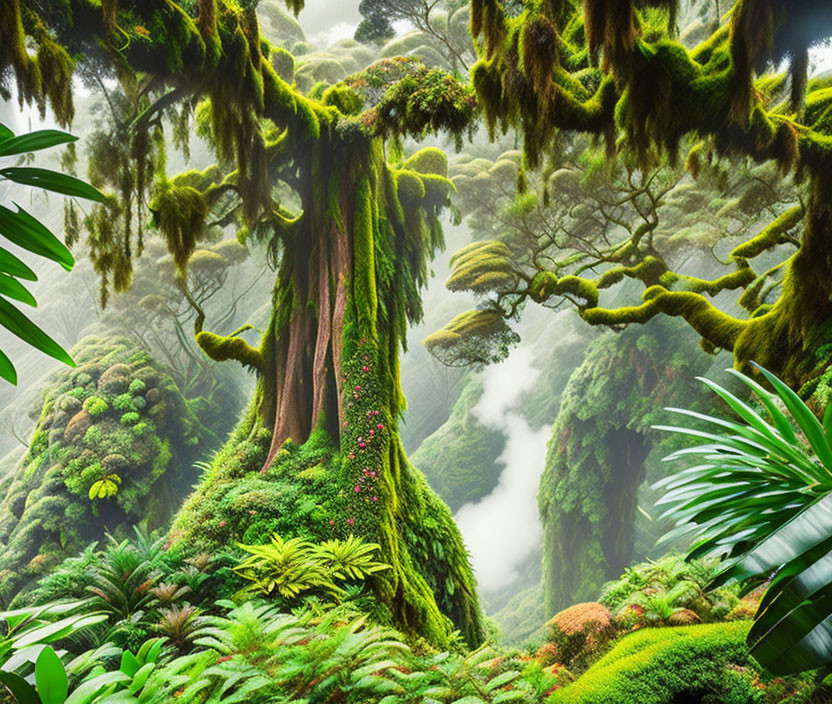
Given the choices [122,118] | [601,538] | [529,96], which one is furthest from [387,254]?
[601,538]

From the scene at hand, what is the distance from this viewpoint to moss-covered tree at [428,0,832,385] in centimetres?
308

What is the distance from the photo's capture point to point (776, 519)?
1.55 m

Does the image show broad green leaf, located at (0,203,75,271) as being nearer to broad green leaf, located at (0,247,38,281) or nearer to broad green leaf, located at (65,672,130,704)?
broad green leaf, located at (0,247,38,281)

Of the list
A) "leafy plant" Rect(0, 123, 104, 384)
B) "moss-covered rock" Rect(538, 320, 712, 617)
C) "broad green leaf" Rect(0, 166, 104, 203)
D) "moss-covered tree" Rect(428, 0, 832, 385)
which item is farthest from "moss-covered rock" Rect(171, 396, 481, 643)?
"moss-covered rock" Rect(538, 320, 712, 617)

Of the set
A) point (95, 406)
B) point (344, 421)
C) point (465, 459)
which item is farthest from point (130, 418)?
point (465, 459)

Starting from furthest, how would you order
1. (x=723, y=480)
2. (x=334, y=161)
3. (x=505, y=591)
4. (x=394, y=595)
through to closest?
(x=505, y=591) → (x=334, y=161) → (x=394, y=595) → (x=723, y=480)

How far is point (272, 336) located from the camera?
6523 mm

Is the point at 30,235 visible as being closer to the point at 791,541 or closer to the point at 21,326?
the point at 21,326

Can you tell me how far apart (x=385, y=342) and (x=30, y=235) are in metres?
4.82

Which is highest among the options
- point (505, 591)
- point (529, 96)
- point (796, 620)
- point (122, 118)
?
point (122, 118)

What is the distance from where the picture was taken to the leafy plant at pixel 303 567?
3471 millimetres

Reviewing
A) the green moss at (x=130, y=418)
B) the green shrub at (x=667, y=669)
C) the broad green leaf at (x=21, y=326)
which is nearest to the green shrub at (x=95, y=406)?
the green moss at (x=130, y=418)

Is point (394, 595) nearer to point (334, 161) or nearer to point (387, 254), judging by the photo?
point (387, 254)

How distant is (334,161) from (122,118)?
2.45 metres
